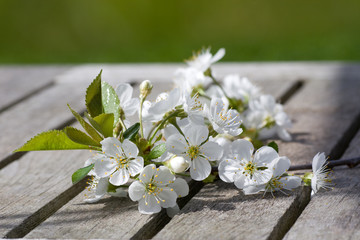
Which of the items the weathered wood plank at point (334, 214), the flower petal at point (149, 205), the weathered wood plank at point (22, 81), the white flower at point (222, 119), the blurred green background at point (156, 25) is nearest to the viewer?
the weathered wood plank at point (334, 214)

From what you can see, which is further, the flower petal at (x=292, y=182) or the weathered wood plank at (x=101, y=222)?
the flower petal at (x=292, y=182)

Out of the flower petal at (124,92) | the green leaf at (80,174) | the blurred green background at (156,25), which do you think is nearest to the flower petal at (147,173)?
the green leaf at (80,174)

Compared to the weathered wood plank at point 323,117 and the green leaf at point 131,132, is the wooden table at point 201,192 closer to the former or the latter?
the weathered wood plank at point 323,117

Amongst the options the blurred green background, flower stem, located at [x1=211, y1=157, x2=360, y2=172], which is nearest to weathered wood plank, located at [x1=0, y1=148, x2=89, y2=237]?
flower stem, located at [x1=211, y1=157, x2=360, y2=172]

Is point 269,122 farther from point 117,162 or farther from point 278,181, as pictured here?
point 117,162

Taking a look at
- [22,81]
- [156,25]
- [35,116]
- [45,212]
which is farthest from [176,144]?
[156,25]

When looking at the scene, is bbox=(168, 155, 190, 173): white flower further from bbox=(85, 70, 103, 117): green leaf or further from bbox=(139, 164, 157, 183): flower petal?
bbox=(85, 70, 103, 117): green leaf
